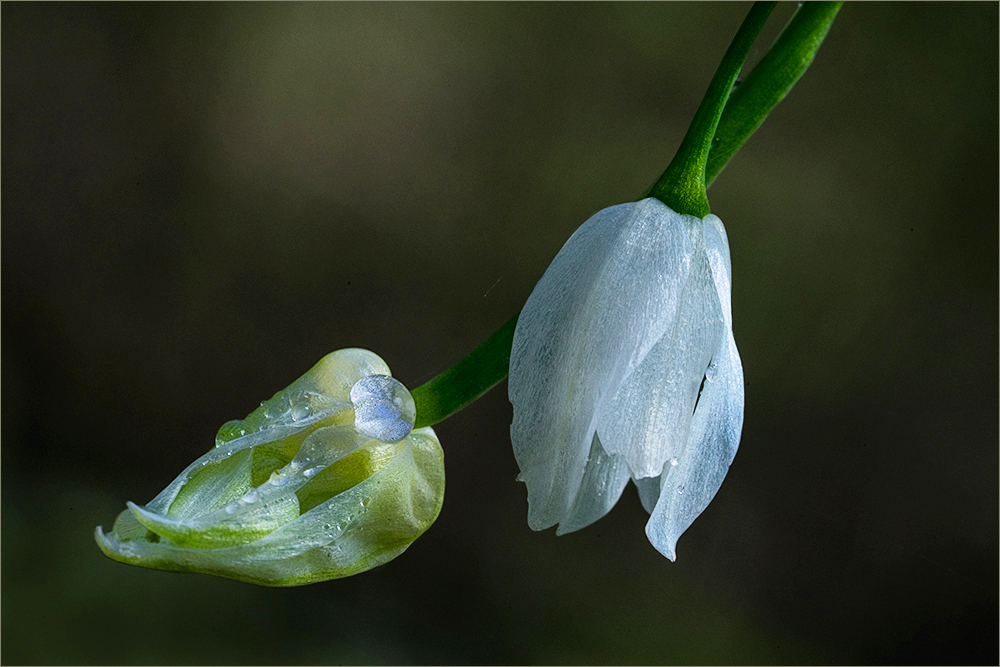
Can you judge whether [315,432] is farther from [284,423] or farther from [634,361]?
[634,361]

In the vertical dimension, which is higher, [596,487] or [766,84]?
[766,84]

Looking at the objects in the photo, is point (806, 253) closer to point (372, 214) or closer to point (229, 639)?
point (372, 214)

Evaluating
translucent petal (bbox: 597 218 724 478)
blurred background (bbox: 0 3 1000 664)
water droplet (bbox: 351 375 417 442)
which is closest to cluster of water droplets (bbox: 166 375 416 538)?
water droplet (bbox: 351 375 417 442)

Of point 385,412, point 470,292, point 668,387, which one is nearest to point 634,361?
point 668,387

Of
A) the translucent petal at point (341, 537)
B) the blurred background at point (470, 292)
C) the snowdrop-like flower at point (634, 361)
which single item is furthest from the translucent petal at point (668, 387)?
the blurred background at point (470, 292)

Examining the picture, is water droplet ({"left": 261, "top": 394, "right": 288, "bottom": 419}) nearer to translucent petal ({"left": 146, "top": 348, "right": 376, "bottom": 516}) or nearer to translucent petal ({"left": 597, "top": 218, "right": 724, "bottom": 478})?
translucent petal ({"left": 146, "top": 348, "right": 376, "bottom": 516})

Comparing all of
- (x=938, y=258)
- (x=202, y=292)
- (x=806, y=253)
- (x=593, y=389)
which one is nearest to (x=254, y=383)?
(x=202, y=292)
